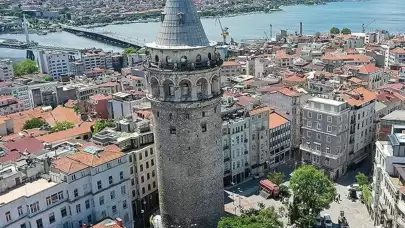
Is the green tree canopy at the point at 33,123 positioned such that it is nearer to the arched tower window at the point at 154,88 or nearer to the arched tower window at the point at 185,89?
the arched tower window at the point at 154,88

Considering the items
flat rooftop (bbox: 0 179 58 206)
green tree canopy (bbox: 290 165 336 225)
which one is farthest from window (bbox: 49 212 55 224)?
green tree canopy (bbox: 290 165 336 225)

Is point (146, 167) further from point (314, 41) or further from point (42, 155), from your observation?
point (314, 41)

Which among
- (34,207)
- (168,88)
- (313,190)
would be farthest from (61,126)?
(313,190)

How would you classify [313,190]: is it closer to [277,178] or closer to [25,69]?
[277,178]

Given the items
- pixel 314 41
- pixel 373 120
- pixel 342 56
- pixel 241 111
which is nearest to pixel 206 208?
pixel 241 111

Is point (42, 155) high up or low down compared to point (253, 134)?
up

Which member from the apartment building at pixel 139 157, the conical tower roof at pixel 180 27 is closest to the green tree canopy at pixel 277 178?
the apartment building at pixel 139 157

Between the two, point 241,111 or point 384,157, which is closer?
point 384,157
